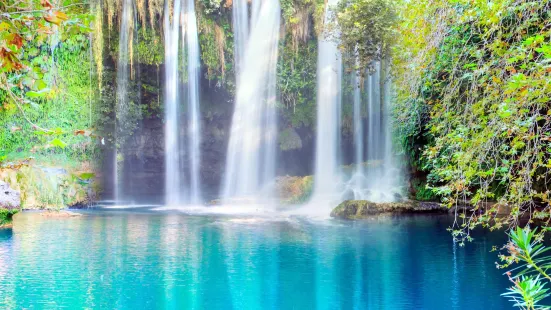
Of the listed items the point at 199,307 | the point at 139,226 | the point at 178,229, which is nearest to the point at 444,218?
the point at 178,229

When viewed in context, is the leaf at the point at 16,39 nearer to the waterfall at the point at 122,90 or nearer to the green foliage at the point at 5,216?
the green foliage at the point at 5,216

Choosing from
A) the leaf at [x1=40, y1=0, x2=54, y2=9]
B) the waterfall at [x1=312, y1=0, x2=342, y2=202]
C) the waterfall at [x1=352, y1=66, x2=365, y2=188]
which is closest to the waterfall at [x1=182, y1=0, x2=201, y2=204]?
the waterfall at [x1=312, y1=0, x2=342, y2=202]

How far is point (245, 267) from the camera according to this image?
850 centimetres

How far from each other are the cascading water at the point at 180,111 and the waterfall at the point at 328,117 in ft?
15.8

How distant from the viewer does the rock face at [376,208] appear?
47.3ft

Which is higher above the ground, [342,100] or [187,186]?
[342,100]

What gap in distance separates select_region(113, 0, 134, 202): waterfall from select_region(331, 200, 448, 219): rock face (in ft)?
31.7

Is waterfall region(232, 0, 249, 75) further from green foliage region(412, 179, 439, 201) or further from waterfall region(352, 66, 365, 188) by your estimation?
green foliage region(412, 179, 439, 201)

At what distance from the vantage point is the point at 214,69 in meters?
20.0

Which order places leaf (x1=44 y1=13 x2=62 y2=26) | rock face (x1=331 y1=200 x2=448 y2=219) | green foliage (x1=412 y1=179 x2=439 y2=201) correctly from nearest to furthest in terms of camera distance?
leaf (x1=44 y1=13 x2=62 y2=26) → rock face (x1=331 y1=200 x2=448 y2=219) → green foliage (x1=412 y1=179 x2=439 y2=201)

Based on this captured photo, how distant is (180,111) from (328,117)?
19.3 ft

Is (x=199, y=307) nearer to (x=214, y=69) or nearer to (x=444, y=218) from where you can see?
(x=444, y=218)

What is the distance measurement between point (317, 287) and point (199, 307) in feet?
6.01

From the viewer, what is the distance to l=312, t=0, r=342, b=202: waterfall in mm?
19422
